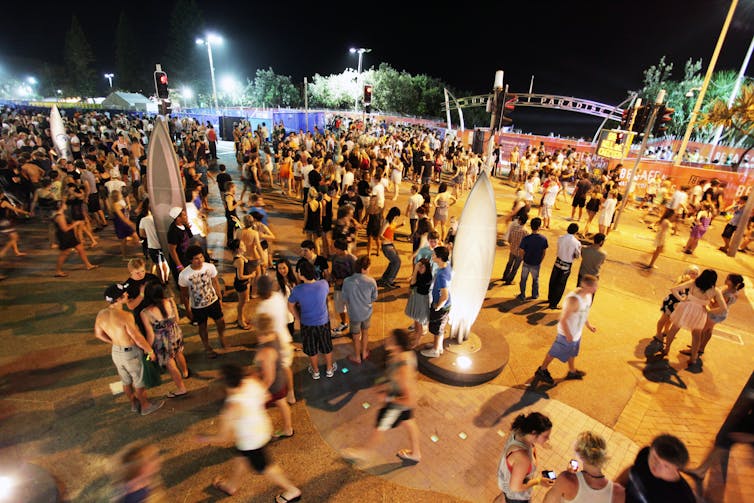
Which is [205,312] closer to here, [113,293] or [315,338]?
[113,293]

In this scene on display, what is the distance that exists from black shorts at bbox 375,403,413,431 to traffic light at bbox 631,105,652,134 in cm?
1300

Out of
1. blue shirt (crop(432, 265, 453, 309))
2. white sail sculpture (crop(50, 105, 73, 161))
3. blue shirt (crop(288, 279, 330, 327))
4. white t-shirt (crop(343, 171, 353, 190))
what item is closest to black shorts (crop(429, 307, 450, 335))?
blue shirt (crop(432, 265, 453, 309))

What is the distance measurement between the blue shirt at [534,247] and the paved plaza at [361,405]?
963 mm

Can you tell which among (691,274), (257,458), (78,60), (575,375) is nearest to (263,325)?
(257,458)

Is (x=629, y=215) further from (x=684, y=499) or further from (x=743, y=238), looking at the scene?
(x=684, y=499)

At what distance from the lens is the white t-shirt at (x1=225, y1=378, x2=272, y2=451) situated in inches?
118

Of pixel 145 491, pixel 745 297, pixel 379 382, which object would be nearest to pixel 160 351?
pixel 145 491

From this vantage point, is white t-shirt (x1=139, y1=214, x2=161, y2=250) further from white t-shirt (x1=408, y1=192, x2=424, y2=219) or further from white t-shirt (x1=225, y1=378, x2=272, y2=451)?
white t-shirt (x1=408, y1=192, x2=424, y2=219)

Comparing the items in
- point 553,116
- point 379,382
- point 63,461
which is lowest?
point 63,461

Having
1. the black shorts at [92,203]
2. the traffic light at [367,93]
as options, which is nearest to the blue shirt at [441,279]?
the black shorts at [92,203]

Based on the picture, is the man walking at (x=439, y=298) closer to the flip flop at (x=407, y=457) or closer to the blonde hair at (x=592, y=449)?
the flip flop at (x=407, y=457)

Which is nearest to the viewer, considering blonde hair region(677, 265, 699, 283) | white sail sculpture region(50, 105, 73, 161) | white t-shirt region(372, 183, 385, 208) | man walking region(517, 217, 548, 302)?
blonde hair region(677, 265, 699, 283)

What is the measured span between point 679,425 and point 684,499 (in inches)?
116

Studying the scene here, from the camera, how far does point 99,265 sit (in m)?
7.82
